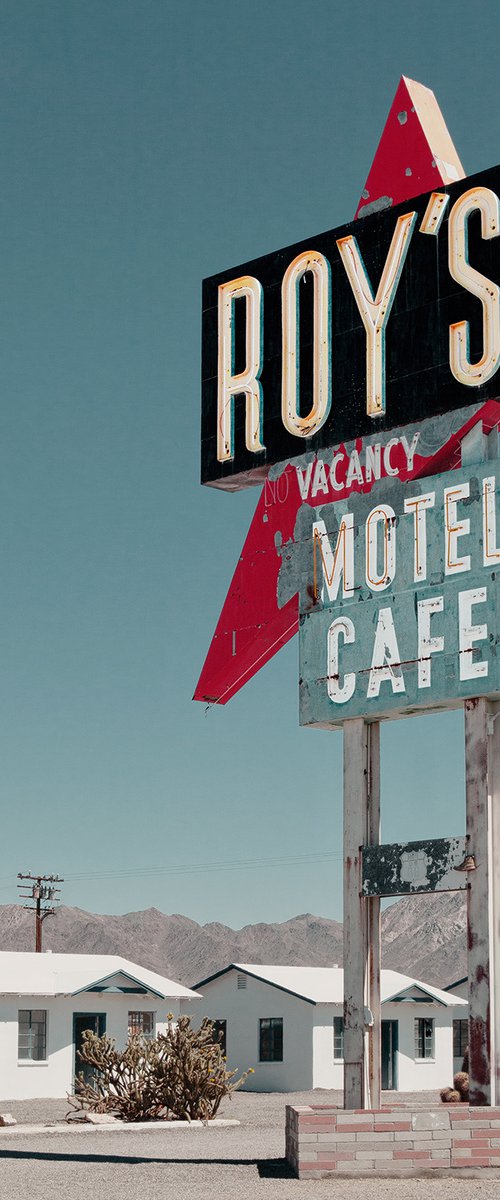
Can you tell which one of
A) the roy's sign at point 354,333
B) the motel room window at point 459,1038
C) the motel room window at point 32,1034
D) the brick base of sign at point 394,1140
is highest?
the roy's sign at point 354,333

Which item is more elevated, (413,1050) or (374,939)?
(374,939)

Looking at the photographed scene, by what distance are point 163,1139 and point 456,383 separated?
12370 mm

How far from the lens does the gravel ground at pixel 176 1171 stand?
1634 centimetres

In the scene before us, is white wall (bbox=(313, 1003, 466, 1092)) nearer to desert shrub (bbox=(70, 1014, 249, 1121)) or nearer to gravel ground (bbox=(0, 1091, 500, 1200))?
desert shrub (bbox=(70, 1014, 249, 1121))

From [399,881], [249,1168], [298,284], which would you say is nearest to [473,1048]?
[399,881]

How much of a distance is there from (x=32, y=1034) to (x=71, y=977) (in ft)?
6.83

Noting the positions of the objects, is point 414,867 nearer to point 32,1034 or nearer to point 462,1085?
point 462,1085

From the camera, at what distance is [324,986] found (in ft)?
158

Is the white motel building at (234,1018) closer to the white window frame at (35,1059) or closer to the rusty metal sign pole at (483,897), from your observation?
the white window frame at (35,1059)

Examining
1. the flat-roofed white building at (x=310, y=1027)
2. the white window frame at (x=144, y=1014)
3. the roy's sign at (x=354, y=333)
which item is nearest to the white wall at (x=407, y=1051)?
the flat-roofed white building at (x=310, y=1027)

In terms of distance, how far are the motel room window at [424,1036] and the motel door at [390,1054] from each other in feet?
4.15

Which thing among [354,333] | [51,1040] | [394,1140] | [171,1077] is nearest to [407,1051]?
[51,1040]

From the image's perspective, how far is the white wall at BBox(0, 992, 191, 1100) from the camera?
40.3 meters

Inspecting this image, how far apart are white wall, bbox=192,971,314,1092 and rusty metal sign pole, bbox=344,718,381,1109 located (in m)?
27.6
